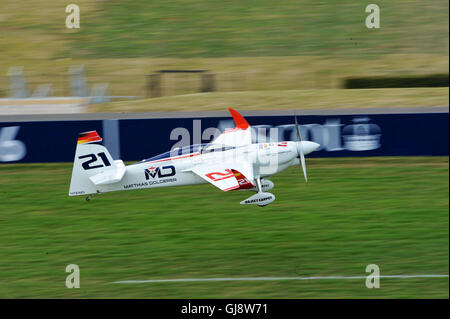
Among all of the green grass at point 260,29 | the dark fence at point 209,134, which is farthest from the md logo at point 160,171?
the green grass at point 260,29

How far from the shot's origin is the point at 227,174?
15086 millimetres

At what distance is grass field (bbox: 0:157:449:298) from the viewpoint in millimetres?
12508

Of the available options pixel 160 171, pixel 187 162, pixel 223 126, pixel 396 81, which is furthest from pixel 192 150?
pixel 396 81

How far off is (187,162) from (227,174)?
1.21 meters

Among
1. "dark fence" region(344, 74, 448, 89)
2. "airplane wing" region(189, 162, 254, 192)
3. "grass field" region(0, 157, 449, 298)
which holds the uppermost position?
"dark fence" region(344, 74, 448, 89)

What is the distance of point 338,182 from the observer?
18.0 m

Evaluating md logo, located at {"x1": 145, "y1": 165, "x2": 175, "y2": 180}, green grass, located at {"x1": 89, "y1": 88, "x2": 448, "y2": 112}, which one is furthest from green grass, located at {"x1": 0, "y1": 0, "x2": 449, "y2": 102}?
md logo, located at {"x1": 145, "y1": 165, "x2": 175, "y2": 180}

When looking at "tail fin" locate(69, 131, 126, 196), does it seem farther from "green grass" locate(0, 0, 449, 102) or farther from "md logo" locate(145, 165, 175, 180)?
"green grass" locate(0, 0, 449, 102)

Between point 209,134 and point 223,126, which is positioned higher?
point 223,126

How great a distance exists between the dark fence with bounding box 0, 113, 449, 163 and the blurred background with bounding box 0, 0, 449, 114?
21.0 ft

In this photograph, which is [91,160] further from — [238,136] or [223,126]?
[223,126]

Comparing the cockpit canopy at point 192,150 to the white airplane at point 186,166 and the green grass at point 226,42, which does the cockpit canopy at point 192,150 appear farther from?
the green grass at point 226,42

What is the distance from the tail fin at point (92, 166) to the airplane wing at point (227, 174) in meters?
1.90

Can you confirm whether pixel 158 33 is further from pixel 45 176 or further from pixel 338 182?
pixel 338 182
